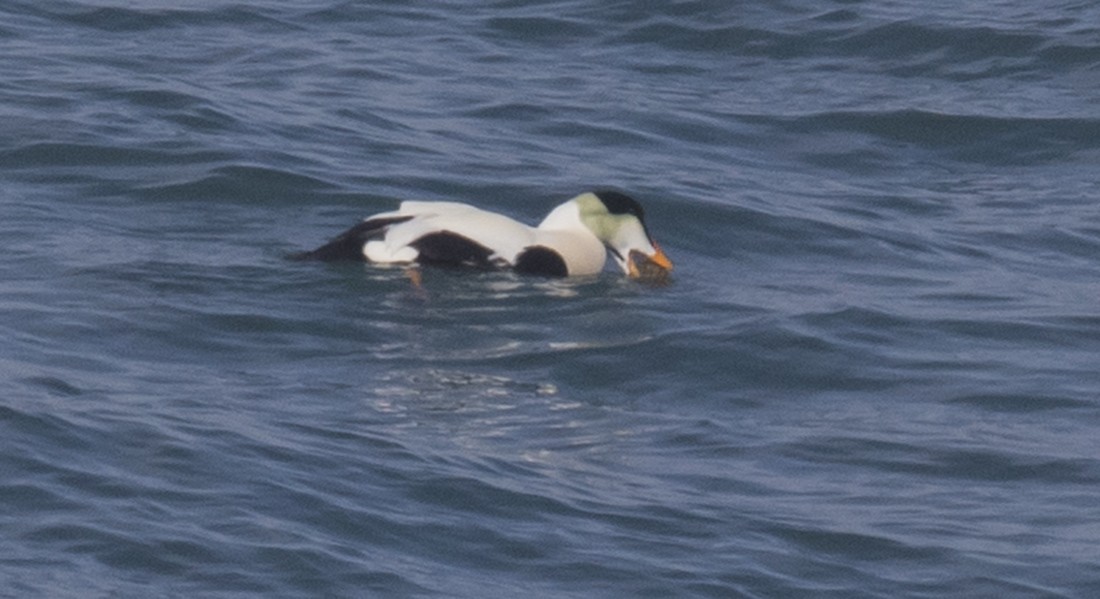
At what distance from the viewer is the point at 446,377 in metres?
8.75

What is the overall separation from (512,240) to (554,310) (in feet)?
1.75

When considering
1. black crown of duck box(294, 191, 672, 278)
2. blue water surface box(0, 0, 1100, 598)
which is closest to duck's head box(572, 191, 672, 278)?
black crown of duck box(294, 191, 672, 278)

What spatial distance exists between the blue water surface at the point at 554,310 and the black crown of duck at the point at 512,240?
10 cm

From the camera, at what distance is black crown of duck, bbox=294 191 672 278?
1020cm

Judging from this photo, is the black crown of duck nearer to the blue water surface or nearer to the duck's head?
the duck's head

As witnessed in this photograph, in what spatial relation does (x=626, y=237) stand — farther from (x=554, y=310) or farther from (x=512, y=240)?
(x=554, y=310)

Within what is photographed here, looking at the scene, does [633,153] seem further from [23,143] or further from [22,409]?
[22,409]

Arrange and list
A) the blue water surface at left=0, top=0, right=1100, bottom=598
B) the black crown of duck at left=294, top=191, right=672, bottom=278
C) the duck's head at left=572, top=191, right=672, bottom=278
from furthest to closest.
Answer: the duck's head at left=572, top=191, right=672, bottom=278
the black crown of duck at left=294, top=191, right=672, bottom=278
the blue water surface at left=0, top=0, right=1100, bottom=598

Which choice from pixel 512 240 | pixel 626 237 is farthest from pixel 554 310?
pixel 626 237

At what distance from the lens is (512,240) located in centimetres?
1035

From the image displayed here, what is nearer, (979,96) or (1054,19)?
(979,96)

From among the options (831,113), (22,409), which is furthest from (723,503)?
(831,113)

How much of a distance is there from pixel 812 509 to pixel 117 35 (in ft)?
28.0

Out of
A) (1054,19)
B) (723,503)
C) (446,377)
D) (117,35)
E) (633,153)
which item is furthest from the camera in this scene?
(1054,19)
